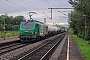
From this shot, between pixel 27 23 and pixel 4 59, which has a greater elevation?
pixel 27 23

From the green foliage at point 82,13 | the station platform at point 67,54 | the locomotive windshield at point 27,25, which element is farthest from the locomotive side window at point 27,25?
the station platform at point 67,54

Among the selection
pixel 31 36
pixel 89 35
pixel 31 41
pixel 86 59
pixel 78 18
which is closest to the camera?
pixel 86 59

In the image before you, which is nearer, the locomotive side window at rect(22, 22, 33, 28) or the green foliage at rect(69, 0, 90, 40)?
the green foliage at rect(69, 0, 90, 40)

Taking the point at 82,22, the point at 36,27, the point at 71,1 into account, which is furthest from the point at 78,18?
the point at 36,27

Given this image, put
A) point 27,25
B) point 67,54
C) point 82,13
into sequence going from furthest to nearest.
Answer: point 82,13 < point 27,25 < point 67,54

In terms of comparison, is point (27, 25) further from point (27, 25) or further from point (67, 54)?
point (67, 54)

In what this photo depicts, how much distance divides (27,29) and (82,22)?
790 inches

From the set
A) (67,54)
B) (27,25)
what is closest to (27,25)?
(27,25)

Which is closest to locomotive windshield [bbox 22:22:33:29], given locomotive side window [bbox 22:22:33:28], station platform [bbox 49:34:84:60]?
locomotive side window [bbox 22:22:33:28]

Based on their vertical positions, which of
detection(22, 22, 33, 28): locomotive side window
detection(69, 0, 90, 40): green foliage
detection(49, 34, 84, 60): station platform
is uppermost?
detection(69, 0, 90, 40): green foliage

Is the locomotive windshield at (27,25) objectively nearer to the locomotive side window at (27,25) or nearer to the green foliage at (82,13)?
the locomotive side window at (27,25)

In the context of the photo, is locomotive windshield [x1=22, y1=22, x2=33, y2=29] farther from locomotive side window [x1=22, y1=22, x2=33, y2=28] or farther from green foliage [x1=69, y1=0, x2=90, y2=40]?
green foliage [x1=69, y1=0, x2=90, y2=40]

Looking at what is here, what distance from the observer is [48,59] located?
59.0 feet

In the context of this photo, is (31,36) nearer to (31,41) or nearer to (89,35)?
(31,41)
